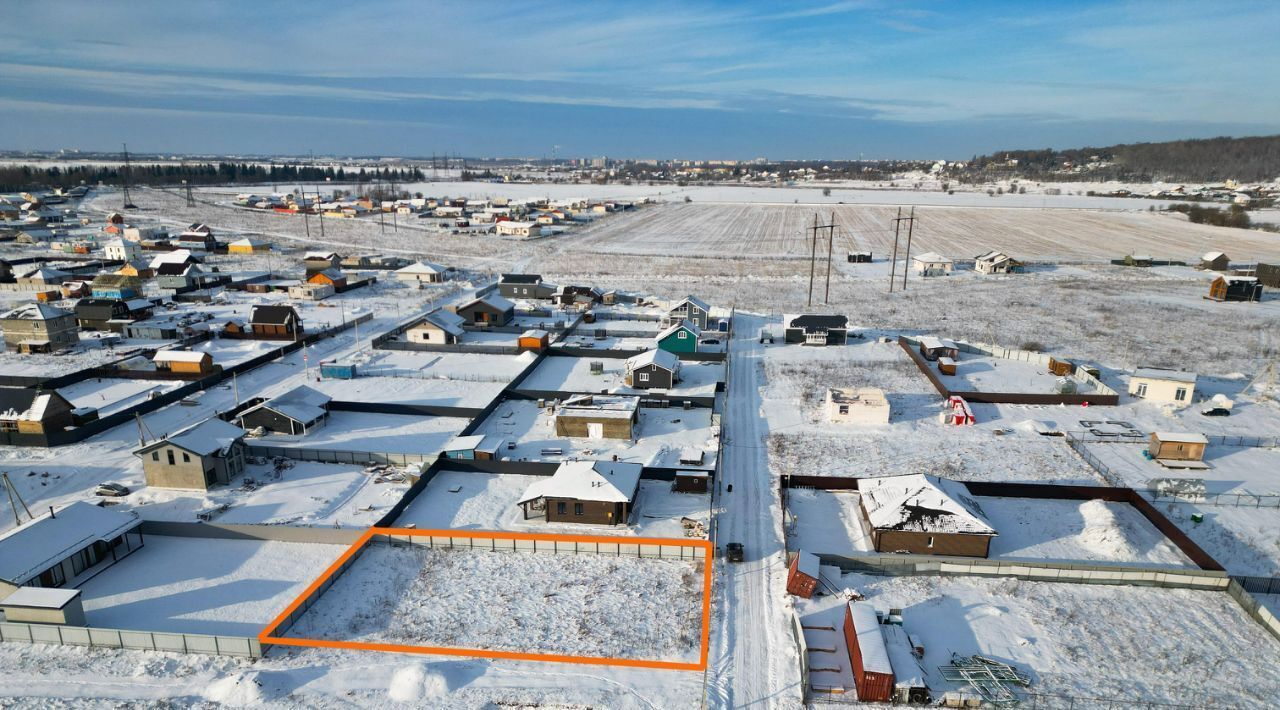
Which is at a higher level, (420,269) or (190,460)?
(420,269)

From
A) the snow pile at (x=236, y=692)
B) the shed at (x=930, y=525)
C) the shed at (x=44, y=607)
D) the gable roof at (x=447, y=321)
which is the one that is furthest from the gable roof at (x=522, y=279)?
the snow pile at (x=236, y=692)

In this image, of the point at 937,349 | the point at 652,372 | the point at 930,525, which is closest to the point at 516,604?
the point at 930,525

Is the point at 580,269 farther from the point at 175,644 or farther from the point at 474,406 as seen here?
the point at 175,644

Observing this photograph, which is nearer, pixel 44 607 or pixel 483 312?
pixel 44 607

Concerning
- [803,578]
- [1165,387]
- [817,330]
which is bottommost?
[803,578]

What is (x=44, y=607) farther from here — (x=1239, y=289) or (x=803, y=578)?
(x=1239, y=289)

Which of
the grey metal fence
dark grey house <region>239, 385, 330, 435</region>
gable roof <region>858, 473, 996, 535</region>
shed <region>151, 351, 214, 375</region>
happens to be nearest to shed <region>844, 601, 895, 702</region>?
gable roof <region>858, 473, 996, 535</region>

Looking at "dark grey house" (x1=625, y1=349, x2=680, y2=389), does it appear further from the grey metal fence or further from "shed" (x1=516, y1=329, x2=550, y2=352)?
the grey metal fence

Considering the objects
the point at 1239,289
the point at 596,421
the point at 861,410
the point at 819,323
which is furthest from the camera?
the point at 1239,289
